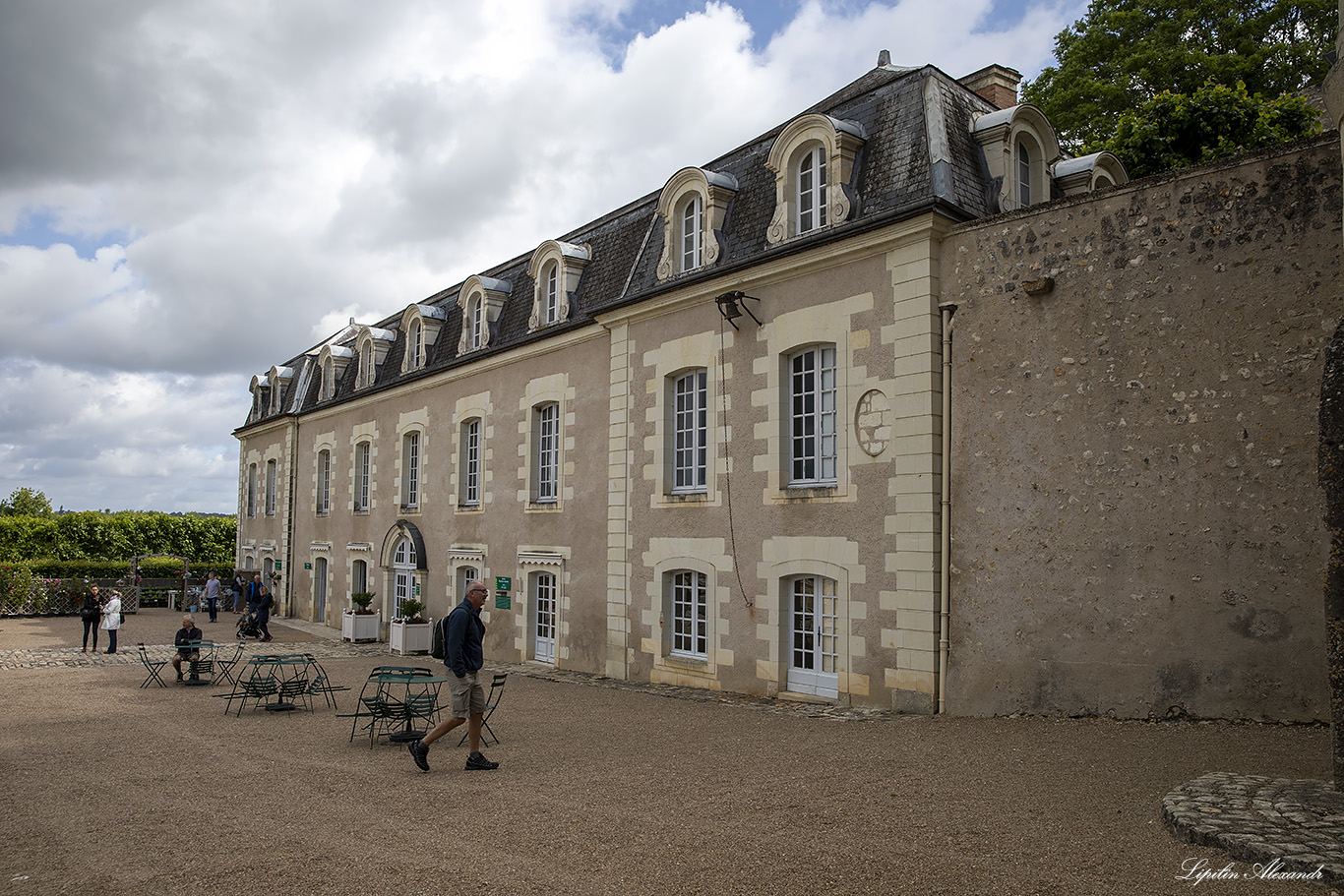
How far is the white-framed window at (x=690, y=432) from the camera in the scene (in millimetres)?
13383

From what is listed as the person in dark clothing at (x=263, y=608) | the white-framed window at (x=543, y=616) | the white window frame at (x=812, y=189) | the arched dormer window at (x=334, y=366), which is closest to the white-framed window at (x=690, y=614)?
the white-framed window at (x=543, y=616)

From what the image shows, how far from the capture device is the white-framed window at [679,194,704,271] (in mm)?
13742

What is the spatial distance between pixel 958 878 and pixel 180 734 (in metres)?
8.21

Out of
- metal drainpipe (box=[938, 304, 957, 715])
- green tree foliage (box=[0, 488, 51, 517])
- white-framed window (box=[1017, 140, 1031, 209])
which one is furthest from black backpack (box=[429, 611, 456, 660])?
green tree foliage (box=[0, 488, 51, 517])

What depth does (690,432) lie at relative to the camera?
13.7 m

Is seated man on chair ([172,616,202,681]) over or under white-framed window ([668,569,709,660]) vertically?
under

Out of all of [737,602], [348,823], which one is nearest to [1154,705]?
[737,602]

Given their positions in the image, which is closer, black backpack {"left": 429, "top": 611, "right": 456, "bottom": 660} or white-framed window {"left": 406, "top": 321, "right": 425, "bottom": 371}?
black backpack {"left": 429, "top": 611, "right": 456, "bottom": 660}

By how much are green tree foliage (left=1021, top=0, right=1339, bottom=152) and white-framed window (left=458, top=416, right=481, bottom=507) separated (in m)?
12.9

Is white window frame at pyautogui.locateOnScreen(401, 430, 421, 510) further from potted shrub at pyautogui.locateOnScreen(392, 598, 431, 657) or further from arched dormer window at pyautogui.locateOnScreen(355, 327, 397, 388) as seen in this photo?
potted shrub at pyautogui.locateOnScreen(392, 598, 431, 657)

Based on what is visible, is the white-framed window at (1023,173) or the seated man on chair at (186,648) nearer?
the white-framed window at (1023,173)

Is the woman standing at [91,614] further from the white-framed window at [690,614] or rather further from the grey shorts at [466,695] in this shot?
the grey shorts at [466,695]

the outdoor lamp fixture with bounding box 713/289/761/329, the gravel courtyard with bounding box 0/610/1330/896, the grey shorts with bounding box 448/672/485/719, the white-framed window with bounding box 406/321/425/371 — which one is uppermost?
the white-framed window with bounding box 406/321/425/371

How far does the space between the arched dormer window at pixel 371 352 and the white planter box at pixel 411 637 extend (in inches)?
285
